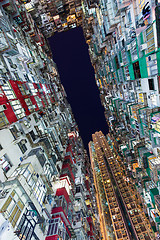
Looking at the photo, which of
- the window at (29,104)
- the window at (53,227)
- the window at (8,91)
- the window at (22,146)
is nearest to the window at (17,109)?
the window at (8,91)

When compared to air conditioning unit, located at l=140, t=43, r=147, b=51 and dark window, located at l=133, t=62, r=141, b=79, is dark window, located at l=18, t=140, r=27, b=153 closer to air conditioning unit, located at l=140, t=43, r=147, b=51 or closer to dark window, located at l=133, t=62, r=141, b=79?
dark window, located at l=133, t=62, r=141, b=79

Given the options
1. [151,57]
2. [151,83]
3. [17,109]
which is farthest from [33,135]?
[151,57]

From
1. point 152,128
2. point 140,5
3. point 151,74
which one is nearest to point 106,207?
point 152,128

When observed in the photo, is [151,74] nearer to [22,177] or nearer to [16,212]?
[22,177]

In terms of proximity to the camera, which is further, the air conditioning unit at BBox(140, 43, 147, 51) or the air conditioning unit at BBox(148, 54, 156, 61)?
the air conditioning unit at BBox(140, 43, 147, 51)

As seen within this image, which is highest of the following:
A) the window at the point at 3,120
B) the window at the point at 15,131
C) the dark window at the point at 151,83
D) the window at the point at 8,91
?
the window at the point at 8,91

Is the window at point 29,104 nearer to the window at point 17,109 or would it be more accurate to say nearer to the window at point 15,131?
the window at point 17,109

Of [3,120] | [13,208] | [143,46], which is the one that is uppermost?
[143,46]

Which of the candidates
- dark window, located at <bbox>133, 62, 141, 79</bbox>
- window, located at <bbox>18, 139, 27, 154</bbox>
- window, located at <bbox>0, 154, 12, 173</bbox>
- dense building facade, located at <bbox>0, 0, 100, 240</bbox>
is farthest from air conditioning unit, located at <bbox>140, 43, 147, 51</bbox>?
window, located at <bbox>0, 154, 12, 173</bbox>

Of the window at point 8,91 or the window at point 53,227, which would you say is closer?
the window at point 53,227

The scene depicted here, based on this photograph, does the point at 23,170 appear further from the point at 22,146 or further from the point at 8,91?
the point at 8,91

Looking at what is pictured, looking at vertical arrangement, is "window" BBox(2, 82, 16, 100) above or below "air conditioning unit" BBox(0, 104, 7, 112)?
above
